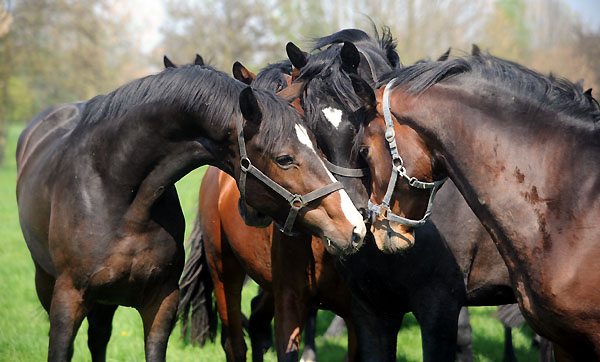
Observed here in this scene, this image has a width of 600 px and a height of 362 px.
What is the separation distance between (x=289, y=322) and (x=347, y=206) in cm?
107

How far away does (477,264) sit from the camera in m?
3.40

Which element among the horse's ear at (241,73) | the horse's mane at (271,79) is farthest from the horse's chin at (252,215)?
the horse's ear at (241,73)

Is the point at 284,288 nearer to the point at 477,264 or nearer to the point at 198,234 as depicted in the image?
the point at 477,264

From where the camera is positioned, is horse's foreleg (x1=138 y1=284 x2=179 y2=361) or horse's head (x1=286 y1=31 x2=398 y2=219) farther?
horse's foreleg (x1=138 y1=284 x2=179 y2=361)

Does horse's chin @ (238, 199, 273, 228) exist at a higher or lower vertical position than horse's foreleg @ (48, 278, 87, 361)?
higher

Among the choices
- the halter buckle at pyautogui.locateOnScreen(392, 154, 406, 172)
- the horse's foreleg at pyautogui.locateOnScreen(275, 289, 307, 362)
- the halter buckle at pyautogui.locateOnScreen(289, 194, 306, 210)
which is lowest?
the horse's foreleg at pyautogui.locateOnScreen(275, 289, 307, 362)

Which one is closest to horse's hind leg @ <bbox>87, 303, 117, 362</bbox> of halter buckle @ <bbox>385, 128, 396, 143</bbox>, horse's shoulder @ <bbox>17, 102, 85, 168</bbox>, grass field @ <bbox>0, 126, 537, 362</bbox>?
grass field @ <bbox>0, 126, 537, 362</bbox>

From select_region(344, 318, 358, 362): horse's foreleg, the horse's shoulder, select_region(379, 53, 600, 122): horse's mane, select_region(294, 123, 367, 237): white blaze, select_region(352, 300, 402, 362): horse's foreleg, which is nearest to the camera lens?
select_region(379, 53, 600, 122): horse's mane

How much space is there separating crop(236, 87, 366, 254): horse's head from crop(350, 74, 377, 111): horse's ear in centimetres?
33

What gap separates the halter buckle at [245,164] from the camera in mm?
2832

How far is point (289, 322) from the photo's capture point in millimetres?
3434

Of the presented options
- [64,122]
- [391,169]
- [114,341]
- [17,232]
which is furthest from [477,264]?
[17,232]

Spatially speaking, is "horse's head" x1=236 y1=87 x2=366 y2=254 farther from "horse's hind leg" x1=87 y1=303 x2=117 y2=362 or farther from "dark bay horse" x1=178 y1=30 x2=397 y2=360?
"horse's hind leg" x1=87 y1=303 x2=117 y2=362

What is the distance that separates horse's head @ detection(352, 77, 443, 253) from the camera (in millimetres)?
2709
